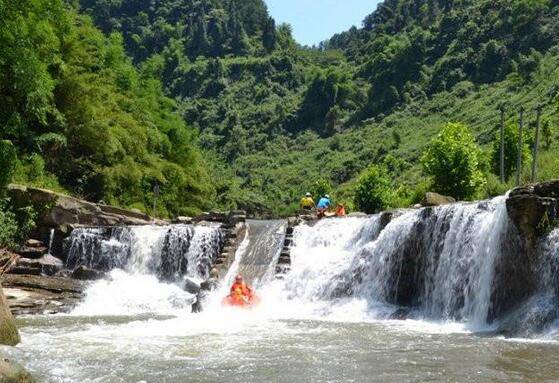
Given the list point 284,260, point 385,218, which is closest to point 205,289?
point 284,260

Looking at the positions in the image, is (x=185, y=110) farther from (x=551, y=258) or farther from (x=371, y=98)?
(x=551, y=258)

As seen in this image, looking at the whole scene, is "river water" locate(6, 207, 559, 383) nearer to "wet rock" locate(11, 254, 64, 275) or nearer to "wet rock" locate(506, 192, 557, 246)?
"wet rock" locate(506, 192, 557, 246)

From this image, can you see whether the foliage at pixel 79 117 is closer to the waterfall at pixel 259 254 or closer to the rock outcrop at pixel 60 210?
the rock outcrop at pixel 60 210

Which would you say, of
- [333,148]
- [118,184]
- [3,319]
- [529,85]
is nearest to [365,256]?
[3,319]

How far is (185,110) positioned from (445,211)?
126301 mm

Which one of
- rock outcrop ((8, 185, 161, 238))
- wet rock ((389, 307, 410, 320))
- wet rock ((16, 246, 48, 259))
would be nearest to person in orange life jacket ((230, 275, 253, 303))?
wet rock ((389, 307, 410, 320))

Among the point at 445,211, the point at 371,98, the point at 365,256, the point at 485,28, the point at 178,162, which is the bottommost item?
A: the point at 365,256

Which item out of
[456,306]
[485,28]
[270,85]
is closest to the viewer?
[456,306]

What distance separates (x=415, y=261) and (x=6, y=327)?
11132mm

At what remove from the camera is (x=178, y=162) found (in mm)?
45750

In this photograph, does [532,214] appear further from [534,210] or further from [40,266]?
[40,266]

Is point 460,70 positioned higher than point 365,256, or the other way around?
point 460,70

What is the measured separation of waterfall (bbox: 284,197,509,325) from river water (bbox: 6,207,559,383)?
40 millimetres

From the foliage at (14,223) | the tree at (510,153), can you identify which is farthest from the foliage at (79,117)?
the tree at (510,153)
